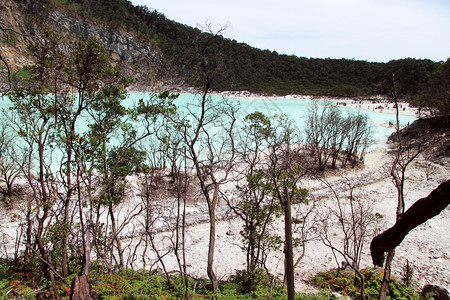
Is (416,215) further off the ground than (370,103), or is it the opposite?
(370,103)

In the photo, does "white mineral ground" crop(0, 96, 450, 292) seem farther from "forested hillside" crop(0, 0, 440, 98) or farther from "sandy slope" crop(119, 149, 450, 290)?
"forested hillside" crop(0, 0, 440, 98)

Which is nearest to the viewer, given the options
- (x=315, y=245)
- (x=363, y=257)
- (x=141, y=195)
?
(x=141, y=195)

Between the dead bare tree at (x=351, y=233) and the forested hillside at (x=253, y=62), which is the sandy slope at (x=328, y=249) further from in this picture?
the forested hillside at (x=253, y=62)

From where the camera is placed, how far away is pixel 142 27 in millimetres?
67688

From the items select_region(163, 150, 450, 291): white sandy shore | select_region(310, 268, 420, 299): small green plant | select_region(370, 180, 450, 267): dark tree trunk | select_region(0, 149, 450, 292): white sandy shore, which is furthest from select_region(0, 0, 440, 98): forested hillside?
select_region(370, 180, 450, 267): dark tree trunk

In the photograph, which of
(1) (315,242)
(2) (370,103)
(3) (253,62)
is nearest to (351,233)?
(1) (315,242)

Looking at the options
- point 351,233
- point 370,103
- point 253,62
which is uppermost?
point 253,62

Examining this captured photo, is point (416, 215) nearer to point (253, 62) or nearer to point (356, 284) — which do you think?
point (356, 284)

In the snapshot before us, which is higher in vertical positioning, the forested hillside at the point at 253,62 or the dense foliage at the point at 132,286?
the forested hillside at the point at 253,62

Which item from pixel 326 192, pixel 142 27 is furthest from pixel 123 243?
pixel 142 27

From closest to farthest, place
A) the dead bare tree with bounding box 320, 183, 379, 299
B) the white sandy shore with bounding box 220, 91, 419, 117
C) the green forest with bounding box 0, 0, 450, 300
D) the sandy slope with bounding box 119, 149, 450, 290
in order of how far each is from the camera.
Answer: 1. the green forest with bounding box 0, 0, 450, 300
2. the dead bare tree with bounding box 320, 183, 379, 299
3. the sandy slope with bounding box 119, 149, 450, 290
4. the white sandy shore with bounding box 220, 91, 419, 117

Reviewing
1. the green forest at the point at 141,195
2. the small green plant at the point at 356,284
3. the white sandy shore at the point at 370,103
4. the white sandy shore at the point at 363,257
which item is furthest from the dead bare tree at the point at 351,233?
the white sandy shore at the point at 370,103

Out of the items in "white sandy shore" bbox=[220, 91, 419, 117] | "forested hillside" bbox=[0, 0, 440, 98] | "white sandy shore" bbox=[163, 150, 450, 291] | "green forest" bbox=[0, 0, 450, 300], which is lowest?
"white sandy shore" bbox=[163, 150, 450, 291]

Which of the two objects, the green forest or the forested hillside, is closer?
the green forest
